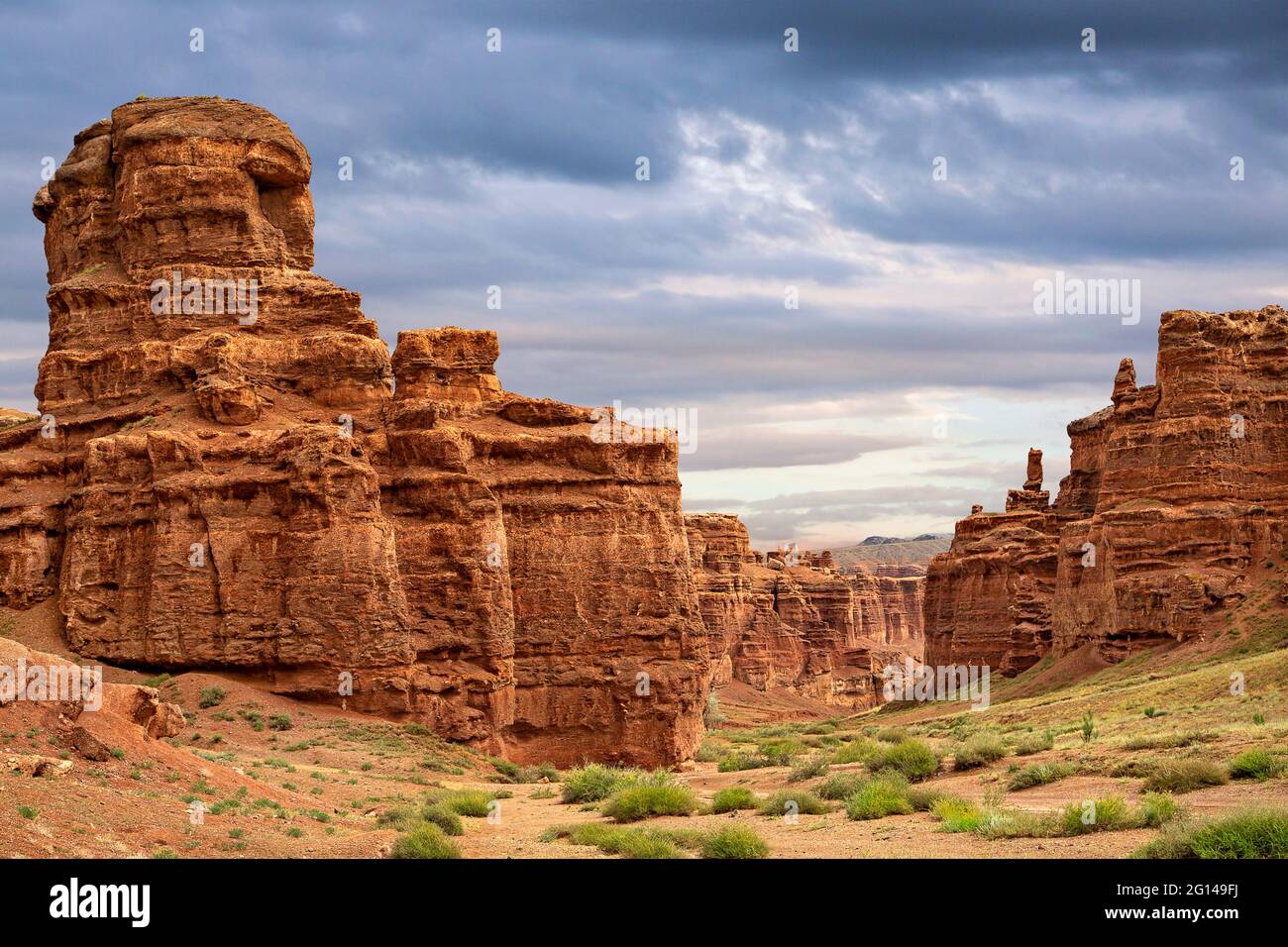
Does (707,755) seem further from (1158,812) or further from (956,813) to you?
(1158,812)

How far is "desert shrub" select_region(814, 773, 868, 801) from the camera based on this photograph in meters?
29.8

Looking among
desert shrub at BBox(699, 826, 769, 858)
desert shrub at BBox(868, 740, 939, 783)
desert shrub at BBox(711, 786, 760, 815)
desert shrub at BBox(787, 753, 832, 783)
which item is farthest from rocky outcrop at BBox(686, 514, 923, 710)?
desert shrub at BBox(699, 826, 769, 858)

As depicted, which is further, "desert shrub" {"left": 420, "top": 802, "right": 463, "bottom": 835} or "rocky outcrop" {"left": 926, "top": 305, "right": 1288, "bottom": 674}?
"rocky outcrop" {"left": 926, "top": 305, "right": 1288, "bottom": 674}

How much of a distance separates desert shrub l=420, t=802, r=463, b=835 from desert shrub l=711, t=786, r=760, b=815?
17.1 ft

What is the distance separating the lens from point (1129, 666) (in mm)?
66312

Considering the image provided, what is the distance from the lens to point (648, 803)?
28.8 metres

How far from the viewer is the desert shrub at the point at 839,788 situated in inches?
1174

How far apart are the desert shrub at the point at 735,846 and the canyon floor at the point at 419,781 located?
686 millimetres

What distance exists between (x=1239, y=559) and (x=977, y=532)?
94.2 ft

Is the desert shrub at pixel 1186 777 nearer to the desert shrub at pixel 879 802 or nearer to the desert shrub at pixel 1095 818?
the desert shrub at pixel 1095 818

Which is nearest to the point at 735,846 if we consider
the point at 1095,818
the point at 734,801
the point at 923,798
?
the point at 1095,818

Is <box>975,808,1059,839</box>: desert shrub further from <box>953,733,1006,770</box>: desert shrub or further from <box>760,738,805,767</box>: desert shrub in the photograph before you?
<box>760,738,805,767</box>: desert shrub

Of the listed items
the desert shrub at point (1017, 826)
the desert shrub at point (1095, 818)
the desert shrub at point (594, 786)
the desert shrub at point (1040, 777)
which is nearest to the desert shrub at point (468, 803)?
the desert shrub at point (594, 786)
